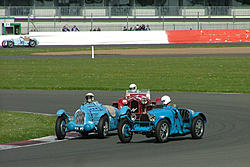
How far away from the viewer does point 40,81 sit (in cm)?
3212

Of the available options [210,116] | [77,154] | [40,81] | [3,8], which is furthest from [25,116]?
[3,8]

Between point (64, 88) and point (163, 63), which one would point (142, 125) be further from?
point (163, 63)

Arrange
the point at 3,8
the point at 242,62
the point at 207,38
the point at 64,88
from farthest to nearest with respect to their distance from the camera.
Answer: the point at 3,8 < the point at 207,38 < the point at 242,62 < the point at 64,88

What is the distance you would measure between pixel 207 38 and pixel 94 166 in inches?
2271

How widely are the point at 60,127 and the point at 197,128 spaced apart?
338 centimetres

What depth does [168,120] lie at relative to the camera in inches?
517

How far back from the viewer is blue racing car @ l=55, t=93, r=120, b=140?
13.7 meters

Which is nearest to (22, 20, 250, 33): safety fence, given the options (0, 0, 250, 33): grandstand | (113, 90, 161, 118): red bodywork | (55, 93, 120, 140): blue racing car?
(0, 0, 250, 33): grandstand

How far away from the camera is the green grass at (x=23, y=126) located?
1453cm

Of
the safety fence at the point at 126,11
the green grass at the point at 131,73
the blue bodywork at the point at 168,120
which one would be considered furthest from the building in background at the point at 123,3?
the blue bodywork at the point at 168,120

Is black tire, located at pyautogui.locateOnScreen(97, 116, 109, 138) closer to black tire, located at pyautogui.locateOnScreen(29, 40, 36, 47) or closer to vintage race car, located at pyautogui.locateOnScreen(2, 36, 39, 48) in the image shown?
vintage race car, located at pyautogui.locateOnScreen(2, 36, 39, 48)

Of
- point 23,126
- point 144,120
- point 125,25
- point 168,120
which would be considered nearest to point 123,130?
point 144,120

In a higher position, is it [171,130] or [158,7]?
[158,7]

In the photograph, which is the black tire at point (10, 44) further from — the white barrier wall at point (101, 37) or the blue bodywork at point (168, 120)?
the blue bodywork at point (168, 120)
